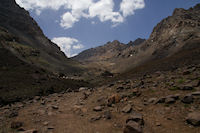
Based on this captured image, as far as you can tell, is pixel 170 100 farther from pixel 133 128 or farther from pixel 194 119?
pixel 133 128

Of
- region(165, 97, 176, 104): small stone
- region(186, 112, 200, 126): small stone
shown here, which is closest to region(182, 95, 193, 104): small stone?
region(165, 97, 176, 104): small stone

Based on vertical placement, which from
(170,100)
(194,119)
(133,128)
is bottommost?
(133,128)

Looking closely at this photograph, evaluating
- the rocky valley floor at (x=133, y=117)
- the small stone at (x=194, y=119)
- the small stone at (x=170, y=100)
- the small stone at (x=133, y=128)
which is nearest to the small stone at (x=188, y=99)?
the rocky valley floor at (x=133, y=117)

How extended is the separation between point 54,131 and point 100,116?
97.4 inches

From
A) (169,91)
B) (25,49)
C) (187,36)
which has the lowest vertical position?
(169,91)

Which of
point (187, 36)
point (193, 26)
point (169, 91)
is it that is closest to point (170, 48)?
point (187, 36)

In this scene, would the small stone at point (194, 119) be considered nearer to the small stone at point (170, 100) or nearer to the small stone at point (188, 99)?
the small stone at point (188, 99)

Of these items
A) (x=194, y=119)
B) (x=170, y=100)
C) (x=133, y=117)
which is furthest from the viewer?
(x=170, y=100)

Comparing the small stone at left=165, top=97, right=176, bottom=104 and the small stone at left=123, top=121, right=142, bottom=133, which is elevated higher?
the small stone at left=165, top=97, right=176, bottom=104

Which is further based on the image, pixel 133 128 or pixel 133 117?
pixel 133 117

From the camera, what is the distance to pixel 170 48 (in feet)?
301

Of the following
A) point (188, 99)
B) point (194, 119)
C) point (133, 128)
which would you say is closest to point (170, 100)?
point (188, 99)

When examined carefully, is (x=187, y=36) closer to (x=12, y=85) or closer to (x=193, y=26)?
(x=193, y=26)

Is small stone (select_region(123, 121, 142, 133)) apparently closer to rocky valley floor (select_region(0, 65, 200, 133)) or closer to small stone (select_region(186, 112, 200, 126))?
rocky valley floor (select_region(0, 65, 200, 133))
